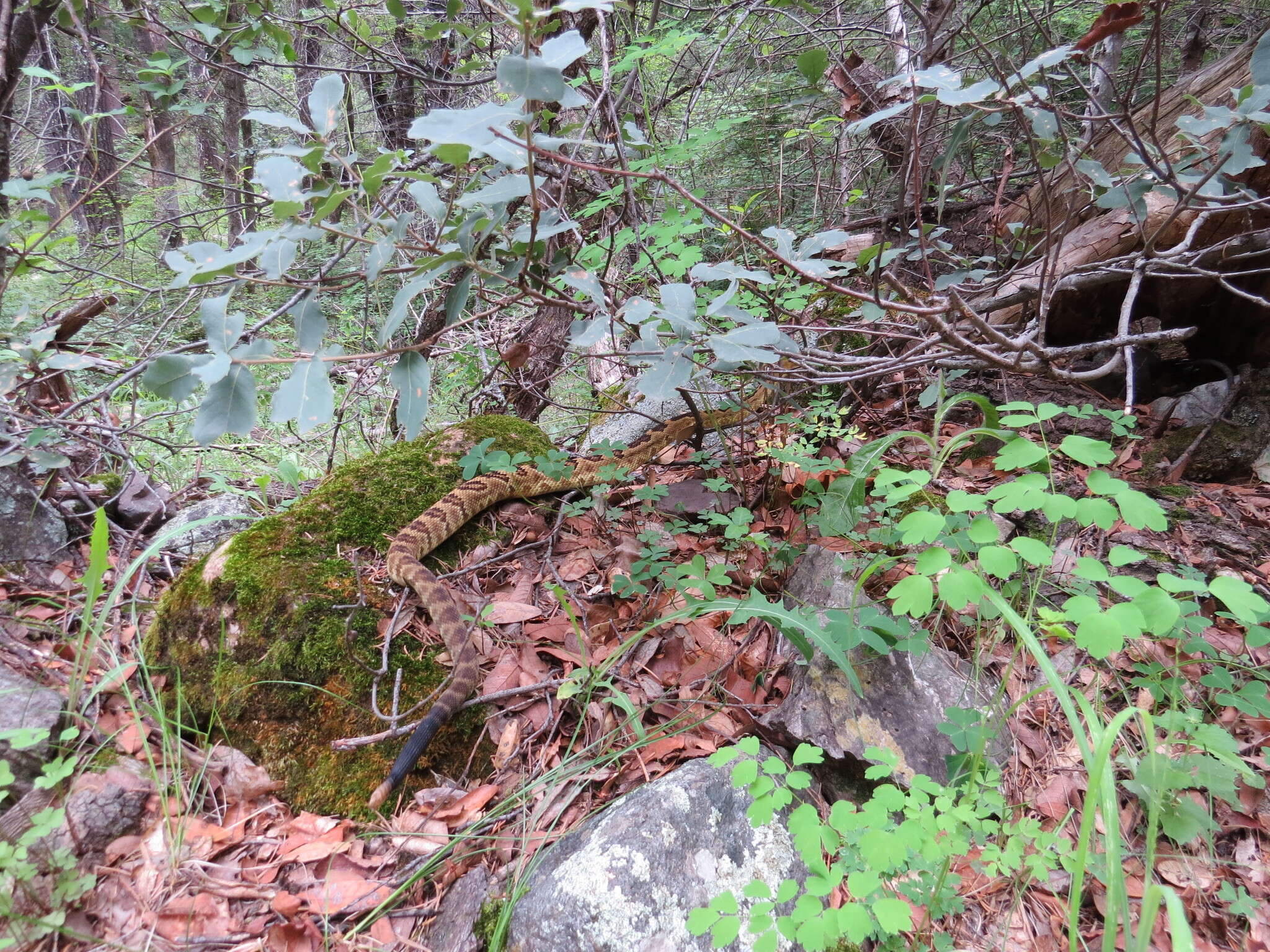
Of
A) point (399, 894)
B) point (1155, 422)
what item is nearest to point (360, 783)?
point (399, 894)

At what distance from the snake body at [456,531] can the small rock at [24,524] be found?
1.84 metres

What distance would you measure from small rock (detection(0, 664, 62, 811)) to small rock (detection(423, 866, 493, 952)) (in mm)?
1538

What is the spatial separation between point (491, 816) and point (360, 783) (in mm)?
602

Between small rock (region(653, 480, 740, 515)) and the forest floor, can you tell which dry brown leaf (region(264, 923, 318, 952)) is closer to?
the forest floor

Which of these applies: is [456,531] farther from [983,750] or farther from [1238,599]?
[1238,599]

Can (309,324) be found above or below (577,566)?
above

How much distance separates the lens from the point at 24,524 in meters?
3.49

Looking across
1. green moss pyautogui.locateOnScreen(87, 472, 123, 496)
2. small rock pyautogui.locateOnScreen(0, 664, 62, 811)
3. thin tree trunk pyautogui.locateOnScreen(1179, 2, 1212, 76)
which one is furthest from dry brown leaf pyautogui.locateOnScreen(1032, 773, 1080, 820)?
thin tree trunk pyautogui.locateOnScreen(1179, 2, 1212, 76)

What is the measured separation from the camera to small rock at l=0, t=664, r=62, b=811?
2404 mm

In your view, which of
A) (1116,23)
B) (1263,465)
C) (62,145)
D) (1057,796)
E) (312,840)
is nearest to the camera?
(1116,23)

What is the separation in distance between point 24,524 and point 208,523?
82 cm

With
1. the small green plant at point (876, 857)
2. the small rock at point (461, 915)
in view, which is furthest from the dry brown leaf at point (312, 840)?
the small green plant at point (876, 857)

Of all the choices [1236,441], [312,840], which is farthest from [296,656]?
[1236,441]

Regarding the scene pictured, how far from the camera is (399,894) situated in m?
2.25
